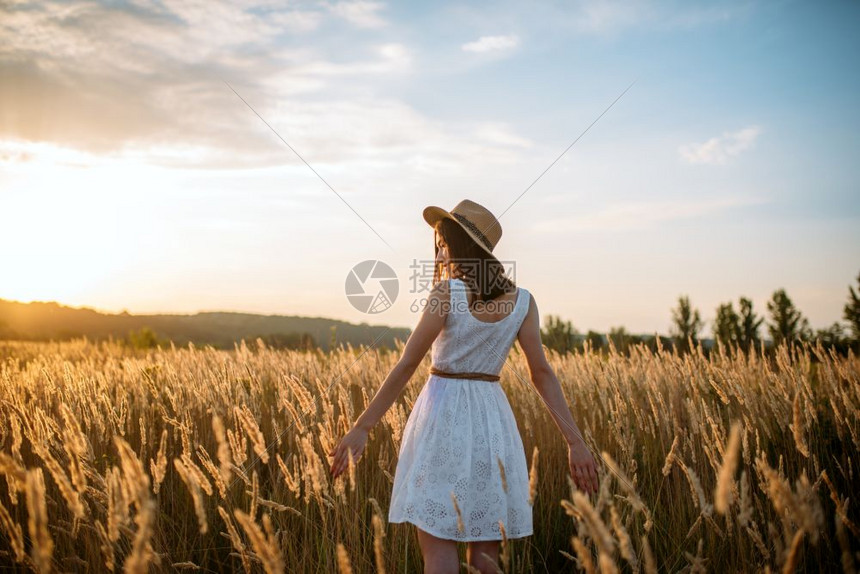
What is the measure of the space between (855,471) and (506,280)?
9.74ft

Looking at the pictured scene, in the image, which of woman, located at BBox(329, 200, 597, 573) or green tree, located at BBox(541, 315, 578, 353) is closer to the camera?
woman, located at BBox(329, 200, 597, 573)

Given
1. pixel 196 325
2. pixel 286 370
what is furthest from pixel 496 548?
pixel 196 325

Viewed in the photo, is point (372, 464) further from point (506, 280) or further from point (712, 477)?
point (712, 477)

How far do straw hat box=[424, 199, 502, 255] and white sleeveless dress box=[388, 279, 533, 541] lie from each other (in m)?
0.33

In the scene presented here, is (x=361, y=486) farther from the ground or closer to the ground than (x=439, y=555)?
closer to the ground

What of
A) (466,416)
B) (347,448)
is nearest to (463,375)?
(466,416)

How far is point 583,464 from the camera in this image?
246 cm

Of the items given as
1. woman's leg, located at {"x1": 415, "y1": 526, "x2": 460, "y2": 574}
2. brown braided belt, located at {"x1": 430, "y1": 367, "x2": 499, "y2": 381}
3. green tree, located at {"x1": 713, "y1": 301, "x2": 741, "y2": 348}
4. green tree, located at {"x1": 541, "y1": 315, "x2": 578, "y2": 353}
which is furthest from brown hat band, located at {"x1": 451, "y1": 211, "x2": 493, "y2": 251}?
green tree, located at {"x1": 713, "y1": 301, "x2": 741, "y2": 348}

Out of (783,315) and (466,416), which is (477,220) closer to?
(466,416)

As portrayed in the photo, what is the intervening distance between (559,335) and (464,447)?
8872 mm

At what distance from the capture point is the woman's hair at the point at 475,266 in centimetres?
243

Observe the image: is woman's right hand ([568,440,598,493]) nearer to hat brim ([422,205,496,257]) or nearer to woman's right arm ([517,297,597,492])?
woman's right arm ([517,297,597,492])

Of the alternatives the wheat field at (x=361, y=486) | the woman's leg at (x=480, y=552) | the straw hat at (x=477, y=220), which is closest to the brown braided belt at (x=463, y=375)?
the wheat field at (x=361, y=486)

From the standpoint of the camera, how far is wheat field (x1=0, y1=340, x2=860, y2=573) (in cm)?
164
